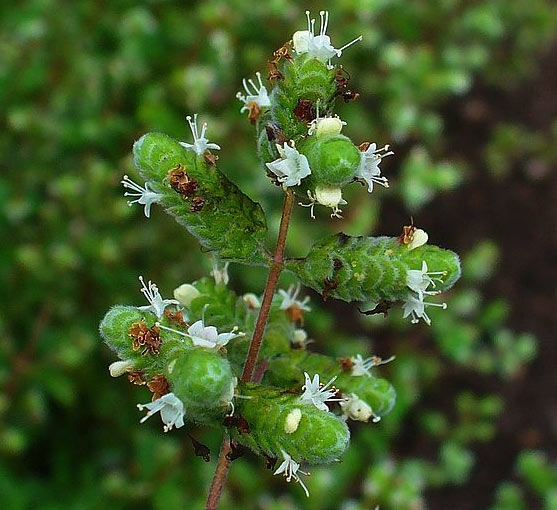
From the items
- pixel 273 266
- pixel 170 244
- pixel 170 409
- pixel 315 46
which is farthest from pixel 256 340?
pixel 170 244

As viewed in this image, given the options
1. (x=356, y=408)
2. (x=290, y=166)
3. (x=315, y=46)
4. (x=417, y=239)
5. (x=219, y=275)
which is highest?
(x=315, y=46)

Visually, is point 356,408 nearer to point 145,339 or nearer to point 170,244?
point 145,339

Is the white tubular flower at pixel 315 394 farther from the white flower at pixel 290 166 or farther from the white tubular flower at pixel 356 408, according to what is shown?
the white flower at pixel 290 166

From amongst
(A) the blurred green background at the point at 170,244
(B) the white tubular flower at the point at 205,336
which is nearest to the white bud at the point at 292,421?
(B) the white tubular flower at the point at 205,336

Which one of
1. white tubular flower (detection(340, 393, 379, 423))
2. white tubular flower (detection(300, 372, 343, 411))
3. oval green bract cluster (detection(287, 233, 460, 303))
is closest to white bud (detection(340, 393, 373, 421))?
white tubular flower (detection(340, 393, 379, 423))

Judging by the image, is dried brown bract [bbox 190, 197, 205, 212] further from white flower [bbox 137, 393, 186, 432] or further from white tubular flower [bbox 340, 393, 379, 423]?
white tubular flower [bbox 340, 393, 379, 423]
